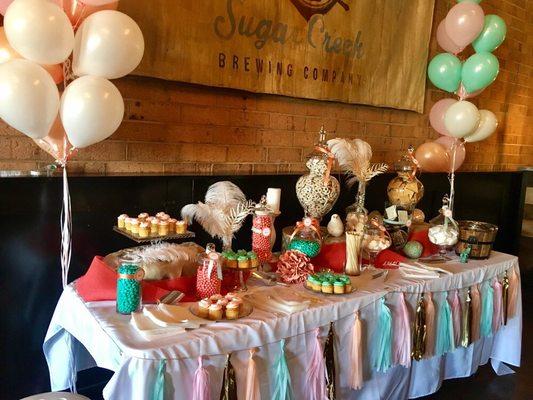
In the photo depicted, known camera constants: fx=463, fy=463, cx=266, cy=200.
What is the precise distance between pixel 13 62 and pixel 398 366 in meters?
1.96

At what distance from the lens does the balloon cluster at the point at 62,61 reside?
1.44m

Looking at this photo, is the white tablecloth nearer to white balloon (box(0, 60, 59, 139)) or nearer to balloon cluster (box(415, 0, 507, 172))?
white balloon (box(0, 60, 59, 139))

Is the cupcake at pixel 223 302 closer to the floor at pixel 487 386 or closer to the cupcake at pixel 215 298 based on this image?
the cupcake at pixel 215 298

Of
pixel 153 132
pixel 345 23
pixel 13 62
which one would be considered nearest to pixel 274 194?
pixel 153 132

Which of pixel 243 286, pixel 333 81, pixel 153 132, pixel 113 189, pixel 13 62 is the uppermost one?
pixel 333 81

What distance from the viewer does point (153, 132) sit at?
2.34 meters

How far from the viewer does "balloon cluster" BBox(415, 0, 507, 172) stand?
3.00 meters

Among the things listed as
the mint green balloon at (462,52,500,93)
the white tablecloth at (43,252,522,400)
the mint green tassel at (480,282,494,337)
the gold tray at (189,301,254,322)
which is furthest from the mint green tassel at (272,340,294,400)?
the mint green balloon at (462,52,500,93)

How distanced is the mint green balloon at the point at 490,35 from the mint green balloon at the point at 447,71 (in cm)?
18

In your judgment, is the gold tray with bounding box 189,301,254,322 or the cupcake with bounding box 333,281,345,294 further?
the cupcake with bounding box 333,281,345,294

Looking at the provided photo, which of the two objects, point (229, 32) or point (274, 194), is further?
point (229, 32)

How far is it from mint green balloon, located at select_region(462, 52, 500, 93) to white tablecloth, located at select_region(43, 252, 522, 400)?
130cm

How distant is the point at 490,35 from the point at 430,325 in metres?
2.07

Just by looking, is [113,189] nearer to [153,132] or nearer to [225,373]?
[153,132]
